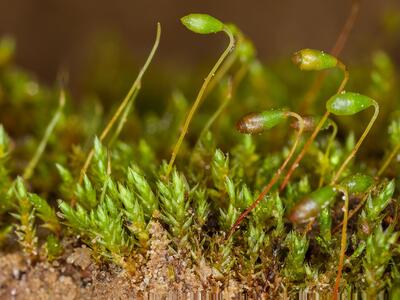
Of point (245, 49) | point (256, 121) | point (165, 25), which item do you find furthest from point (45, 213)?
point (165, 25)

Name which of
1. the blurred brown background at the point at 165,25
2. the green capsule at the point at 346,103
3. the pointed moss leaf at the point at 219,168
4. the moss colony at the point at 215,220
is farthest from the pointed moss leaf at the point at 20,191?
the blurred brown background at the point at 165,25

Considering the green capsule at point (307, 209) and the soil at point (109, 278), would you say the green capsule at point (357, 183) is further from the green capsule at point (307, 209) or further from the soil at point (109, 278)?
the soil at point (109, 278)

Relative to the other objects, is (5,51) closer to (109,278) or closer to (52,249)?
(52,249)

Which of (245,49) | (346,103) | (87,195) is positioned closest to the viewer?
(346,103)

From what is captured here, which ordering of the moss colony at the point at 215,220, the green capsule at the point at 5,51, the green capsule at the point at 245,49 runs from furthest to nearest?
the green capsule at the point at 5,51, the green capsule at the point at 245,49, the moss colony at the point at 215,220

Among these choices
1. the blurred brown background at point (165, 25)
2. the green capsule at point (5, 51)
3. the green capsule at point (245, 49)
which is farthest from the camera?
the blurred brown background at point (165, 25)

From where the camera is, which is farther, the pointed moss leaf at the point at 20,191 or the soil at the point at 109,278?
the pointed moss leaf at the point at 20,191

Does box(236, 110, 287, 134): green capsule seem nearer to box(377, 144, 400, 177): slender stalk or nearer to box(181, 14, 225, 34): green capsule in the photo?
box(181, 14, 225, 34): green capsule

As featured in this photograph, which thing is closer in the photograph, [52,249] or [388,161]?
[52,249]

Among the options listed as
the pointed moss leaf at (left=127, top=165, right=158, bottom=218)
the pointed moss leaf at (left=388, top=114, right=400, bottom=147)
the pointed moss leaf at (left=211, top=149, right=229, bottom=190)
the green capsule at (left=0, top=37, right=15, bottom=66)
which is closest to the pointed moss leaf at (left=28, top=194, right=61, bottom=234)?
the pointed moss leaf at (left=127, top=165, right=158, bottom=218)
